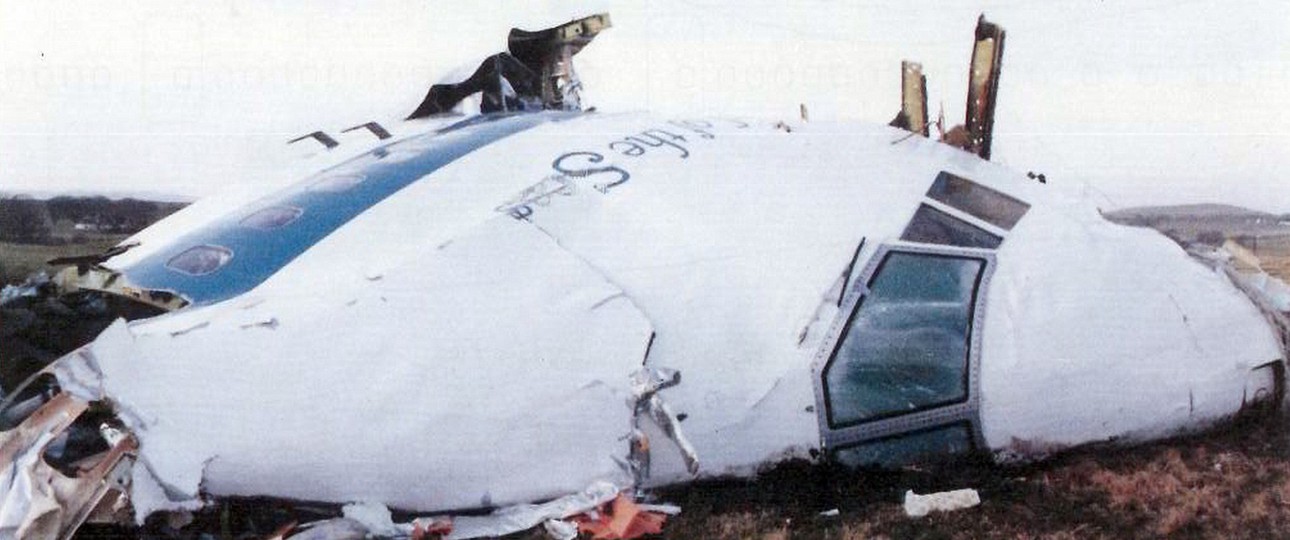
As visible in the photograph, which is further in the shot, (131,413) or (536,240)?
(536,240)

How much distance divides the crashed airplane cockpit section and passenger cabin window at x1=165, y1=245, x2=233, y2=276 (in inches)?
0.5

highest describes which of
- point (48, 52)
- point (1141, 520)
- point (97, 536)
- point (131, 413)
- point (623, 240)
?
point (48, 52)

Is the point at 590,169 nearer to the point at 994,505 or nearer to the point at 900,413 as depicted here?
the point at 900,413

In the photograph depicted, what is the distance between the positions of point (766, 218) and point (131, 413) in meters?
2.32

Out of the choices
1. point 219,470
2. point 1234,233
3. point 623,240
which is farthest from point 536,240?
point 1234,233

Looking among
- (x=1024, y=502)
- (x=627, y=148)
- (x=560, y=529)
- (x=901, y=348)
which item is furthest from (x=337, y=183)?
(x=1024, y=502)

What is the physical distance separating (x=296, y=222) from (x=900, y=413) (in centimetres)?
238

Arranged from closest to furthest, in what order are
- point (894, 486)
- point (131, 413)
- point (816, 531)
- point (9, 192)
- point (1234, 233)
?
point (131, 413)
point (816, 531)
point (894, 486)
point (9, 192)
point (1234, 233)

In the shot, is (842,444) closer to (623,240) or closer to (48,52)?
(623,240)

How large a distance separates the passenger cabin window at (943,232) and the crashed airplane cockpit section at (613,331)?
0.6 inches

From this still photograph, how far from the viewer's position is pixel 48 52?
4.54 m

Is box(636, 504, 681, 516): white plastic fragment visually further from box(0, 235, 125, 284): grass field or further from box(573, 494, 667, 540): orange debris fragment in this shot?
box(0, 235, 125, 284): grass field

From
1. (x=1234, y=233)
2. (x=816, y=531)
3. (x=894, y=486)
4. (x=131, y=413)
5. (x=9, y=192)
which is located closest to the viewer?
(x=131, y=413)

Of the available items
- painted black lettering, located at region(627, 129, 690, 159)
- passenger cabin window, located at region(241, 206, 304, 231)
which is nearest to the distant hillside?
painted black lettering, located at region(627, 129, 690, 159)
